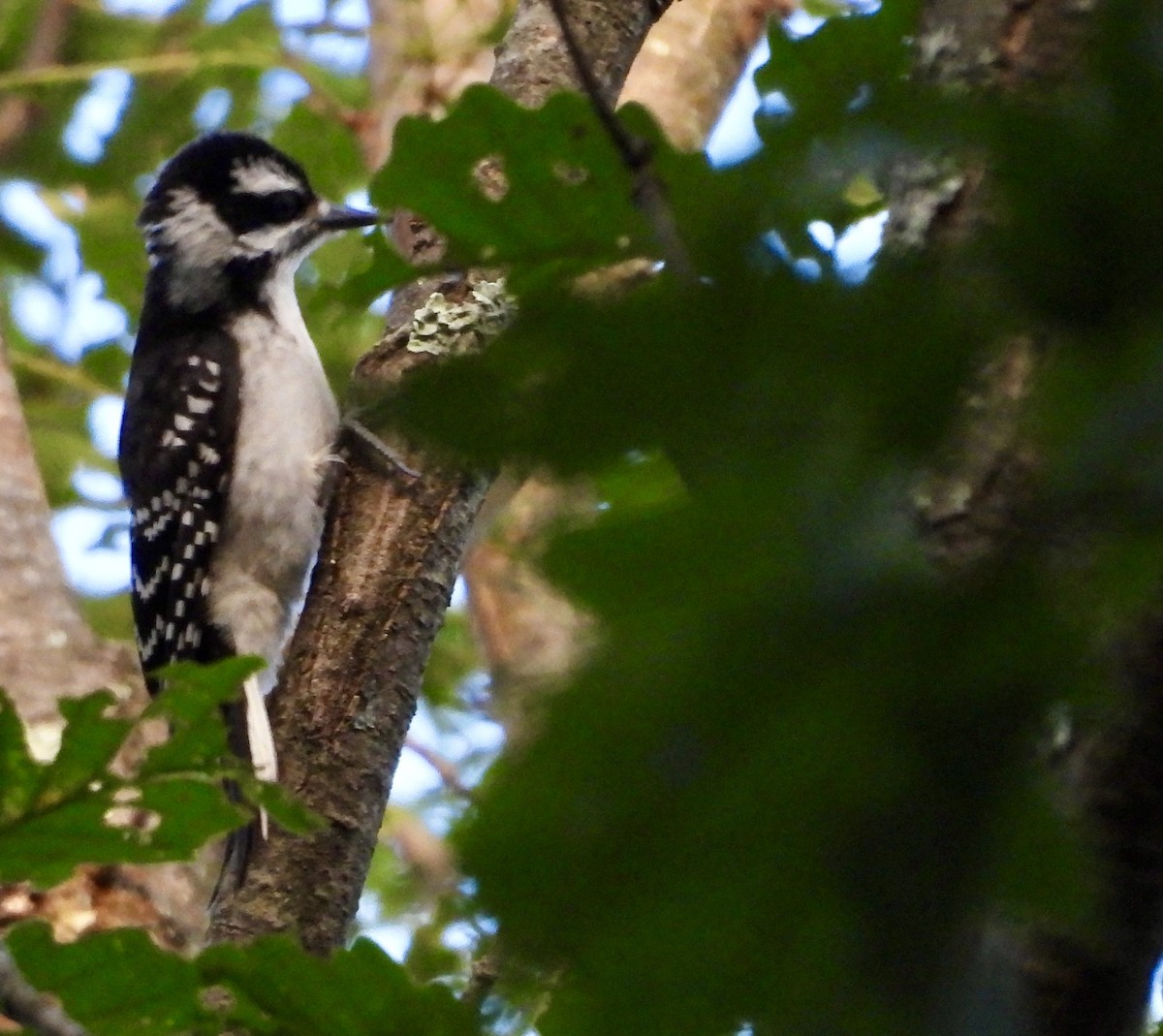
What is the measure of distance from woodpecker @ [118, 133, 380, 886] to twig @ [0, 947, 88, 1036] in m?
3.05

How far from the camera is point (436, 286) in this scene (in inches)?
A: 128

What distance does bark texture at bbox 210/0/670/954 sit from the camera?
2.89 meters

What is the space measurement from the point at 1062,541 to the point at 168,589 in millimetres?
4601

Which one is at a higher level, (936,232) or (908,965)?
(936,232)

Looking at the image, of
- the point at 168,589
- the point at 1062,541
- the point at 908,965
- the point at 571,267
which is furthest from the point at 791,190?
the point at 168,589

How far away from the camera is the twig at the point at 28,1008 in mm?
1688

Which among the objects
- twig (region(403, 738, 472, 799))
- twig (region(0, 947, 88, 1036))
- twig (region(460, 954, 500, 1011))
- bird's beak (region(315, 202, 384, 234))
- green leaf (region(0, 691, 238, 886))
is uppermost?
bird's beak (region(315, 202, 384, 234))

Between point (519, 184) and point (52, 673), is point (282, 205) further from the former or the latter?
point (519, 184)

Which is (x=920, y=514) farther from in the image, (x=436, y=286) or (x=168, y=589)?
(x=168, y=589)

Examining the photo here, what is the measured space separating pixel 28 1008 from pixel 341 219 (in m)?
3.92

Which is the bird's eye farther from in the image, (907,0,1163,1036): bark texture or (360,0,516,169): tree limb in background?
(907,0,1163,1036): bark texture

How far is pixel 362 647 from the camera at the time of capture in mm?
3068

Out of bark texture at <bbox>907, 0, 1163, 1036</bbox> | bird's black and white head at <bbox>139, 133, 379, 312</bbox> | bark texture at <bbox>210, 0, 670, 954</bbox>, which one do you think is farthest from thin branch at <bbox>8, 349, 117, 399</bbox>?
bark texture at <bbox>907, 0, 1163, 1036</bbox>

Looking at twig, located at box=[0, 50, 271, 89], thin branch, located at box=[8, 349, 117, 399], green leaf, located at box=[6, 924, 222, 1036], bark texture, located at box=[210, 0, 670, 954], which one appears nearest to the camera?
green leaf, located at box=[6, 924, 222, 1036]
